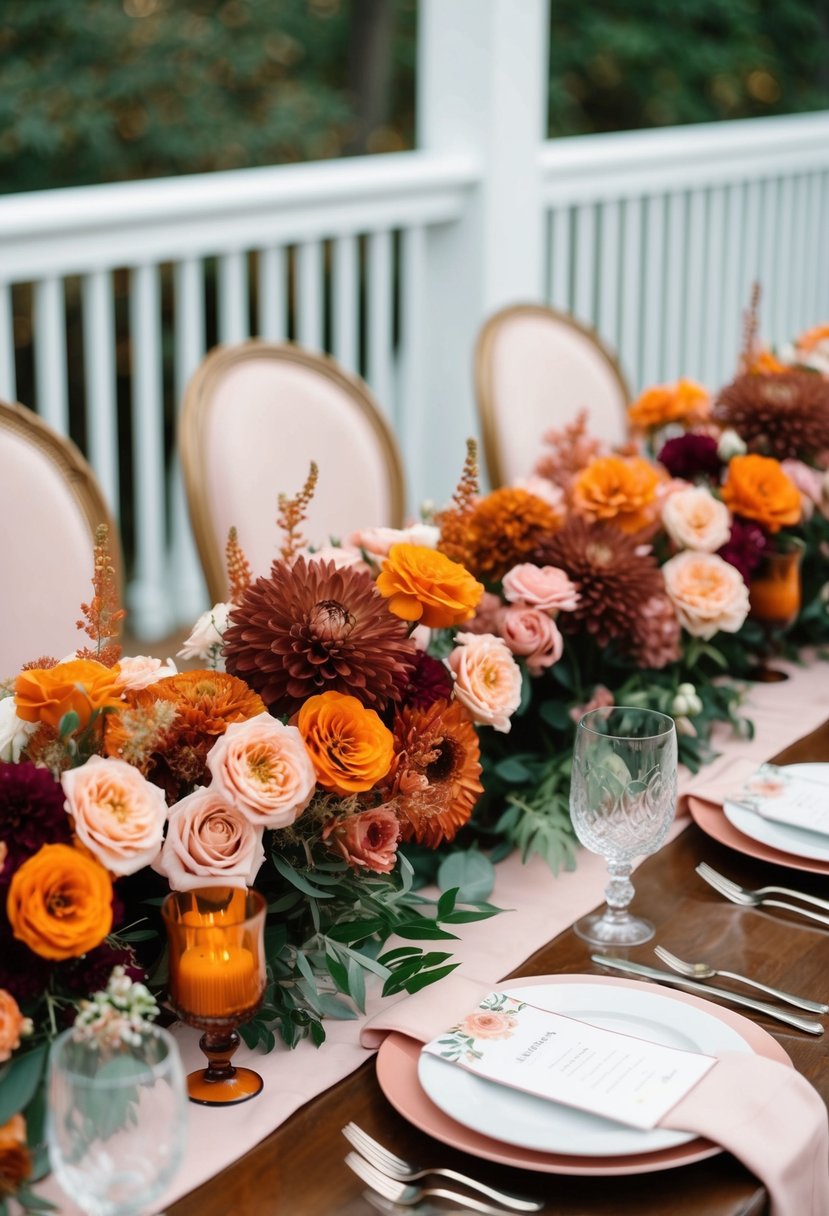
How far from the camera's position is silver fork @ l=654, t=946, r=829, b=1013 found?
115cm

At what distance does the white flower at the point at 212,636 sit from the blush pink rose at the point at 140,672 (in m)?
0.06

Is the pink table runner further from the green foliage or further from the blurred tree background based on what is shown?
the green foliage

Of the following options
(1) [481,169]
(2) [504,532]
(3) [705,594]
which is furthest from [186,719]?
(1) [481,169]

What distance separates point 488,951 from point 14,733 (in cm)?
41

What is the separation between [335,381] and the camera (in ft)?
7.75

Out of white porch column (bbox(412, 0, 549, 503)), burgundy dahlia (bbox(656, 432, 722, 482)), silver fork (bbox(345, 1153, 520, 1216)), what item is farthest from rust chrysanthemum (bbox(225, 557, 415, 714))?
white porch column (bbox(412, 0, 549, 503))

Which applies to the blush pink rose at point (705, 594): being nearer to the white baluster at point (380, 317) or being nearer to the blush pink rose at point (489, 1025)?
the blush pink rose at point (489, 1025)

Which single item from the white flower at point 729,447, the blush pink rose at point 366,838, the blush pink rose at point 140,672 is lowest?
the blush pink rose at point 366,838

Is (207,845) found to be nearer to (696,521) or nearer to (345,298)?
(696,521)

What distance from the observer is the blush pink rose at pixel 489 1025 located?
3.45 feet

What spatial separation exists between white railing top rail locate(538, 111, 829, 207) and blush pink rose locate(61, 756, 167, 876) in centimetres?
311

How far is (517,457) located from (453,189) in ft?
3.98

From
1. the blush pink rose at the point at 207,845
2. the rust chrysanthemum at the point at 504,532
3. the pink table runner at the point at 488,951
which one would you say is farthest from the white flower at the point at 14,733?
the rust chrysanthemum at the point at 504,532

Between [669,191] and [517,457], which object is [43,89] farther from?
[517,457]
